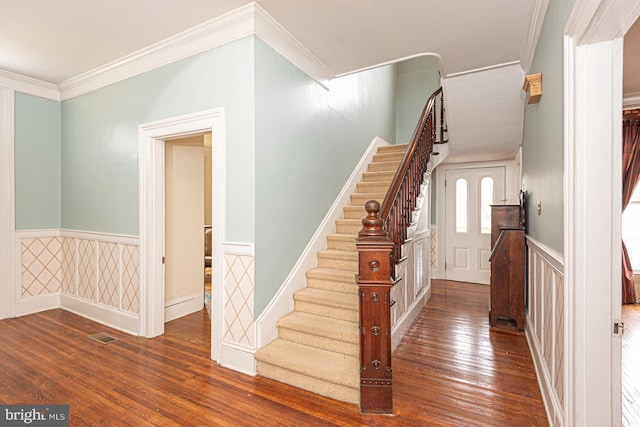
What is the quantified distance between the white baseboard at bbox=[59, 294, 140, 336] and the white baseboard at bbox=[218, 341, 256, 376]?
1.24 m

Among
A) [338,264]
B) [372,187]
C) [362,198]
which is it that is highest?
[372,187]

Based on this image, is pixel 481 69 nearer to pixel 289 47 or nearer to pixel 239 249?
pixel 289 47

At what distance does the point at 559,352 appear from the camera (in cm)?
180

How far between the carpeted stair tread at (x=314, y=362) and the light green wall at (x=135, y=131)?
0.95 metres

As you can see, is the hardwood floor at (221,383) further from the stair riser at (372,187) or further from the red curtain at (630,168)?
the red curtain at (630,168)

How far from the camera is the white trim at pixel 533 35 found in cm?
227

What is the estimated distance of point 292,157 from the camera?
309 centimetres

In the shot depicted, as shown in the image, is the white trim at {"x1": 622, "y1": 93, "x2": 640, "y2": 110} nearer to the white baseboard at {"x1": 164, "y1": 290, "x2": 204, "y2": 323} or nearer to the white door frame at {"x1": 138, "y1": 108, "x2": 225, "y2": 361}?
the white door frame at {"x1": 138, "y1": 108, "x2": 225, "y2": 361}

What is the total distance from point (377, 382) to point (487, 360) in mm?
1283

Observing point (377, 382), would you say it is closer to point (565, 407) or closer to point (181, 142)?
point (565, 407)

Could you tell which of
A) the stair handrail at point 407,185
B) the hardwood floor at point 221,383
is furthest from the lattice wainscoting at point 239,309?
the stair handrail at point 407,185

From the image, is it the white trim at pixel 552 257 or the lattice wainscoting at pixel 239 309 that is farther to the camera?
the lattice wainscoting at pixel 239 309

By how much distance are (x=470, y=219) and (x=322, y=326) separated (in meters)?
4.09

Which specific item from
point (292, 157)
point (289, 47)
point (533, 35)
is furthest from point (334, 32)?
point (533, 35)
